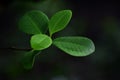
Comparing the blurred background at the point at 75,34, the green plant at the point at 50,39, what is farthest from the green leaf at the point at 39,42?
the blurred background at the point at 75,34

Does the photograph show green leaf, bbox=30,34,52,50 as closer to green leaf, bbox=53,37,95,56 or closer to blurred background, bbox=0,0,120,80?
green leaf, bbox=53,37,95,56

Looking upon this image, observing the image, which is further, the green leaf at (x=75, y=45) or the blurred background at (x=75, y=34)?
the blurred background at (x=75, y=34)

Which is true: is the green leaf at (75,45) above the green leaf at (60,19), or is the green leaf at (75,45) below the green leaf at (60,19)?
below

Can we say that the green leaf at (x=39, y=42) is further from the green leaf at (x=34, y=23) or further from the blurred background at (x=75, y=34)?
the blurred background at (x=75, y=34)

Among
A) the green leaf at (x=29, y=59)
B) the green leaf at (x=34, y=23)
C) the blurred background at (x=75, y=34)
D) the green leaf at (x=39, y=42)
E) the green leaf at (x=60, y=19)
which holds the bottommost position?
the blurred background at (x=75, y=34)

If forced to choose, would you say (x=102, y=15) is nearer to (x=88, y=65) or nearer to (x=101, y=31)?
(x=101, y=31)

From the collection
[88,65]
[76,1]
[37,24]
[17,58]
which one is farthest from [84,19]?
[37,24]

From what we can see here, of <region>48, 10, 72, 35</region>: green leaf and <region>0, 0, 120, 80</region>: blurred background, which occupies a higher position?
<region>48, 10, 72, 35</region>: green leaf

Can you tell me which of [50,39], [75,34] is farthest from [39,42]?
[75,34]

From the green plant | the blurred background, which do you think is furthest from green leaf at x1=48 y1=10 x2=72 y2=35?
the blurred background
